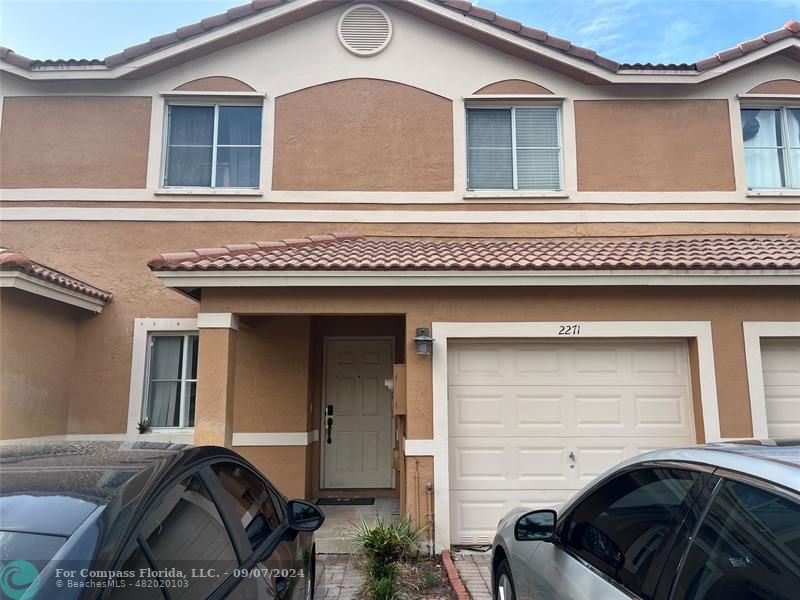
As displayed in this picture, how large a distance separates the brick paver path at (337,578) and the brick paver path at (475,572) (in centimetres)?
104

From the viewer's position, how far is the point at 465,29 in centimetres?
866

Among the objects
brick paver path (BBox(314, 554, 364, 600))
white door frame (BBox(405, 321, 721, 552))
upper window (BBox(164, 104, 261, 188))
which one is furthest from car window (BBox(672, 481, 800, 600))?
upper window (BBox(164, 104, 261, 188))

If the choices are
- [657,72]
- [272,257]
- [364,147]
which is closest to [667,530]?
[272,257]

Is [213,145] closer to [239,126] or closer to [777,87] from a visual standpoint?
[239,126]

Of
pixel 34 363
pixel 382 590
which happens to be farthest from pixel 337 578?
pixel 34 363

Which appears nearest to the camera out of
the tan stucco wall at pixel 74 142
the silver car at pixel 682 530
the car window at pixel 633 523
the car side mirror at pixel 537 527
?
the silver car at pixel 682 530

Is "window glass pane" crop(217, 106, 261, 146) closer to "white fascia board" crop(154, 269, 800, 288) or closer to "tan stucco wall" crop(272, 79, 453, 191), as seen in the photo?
"tan stucco wall" crop(272, 79, 453, 191)

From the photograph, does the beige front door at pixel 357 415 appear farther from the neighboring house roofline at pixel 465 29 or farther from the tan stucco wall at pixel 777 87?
the tan stucco wall at pixel 777 87

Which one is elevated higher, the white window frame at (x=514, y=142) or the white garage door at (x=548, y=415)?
the white window frame at (x=514, y=142)

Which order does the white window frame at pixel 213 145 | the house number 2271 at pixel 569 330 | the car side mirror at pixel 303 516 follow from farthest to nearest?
the white window frame at pixel 213 145, the house number 2271 at pixel 569 330, the car side mirror at pixel 303 516

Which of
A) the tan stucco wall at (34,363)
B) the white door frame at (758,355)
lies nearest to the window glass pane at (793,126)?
the white door frame at (758,355)

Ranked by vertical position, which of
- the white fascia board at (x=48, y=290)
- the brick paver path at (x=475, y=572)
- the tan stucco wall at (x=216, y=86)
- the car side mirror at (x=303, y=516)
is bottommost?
the brick paver path at (x=475, y=572)

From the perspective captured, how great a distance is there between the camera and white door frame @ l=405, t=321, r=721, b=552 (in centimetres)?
614

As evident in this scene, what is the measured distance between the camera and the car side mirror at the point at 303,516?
3379 millimetres
